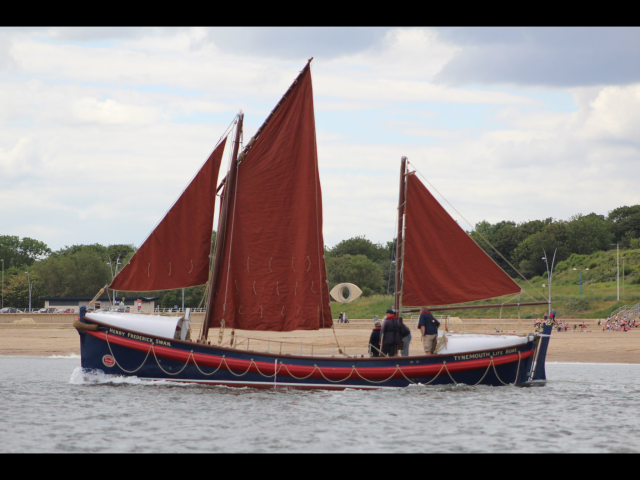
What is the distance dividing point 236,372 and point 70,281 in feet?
353

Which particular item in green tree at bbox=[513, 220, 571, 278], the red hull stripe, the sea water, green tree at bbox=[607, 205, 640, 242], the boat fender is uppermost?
green tree at bbox=[607, 205, 640, 242]

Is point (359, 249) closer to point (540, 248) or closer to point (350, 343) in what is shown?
point (540, 248)

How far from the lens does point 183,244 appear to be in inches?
1041

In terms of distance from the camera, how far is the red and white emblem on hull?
86.8 feet

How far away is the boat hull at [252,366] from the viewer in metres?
25.9

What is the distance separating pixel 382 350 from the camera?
1042 inches

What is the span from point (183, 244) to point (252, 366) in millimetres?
4710

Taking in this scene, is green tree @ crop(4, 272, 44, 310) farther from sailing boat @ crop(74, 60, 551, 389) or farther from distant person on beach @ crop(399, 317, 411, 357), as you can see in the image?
distant person on beach @ crop(399, 317, 411, 357)

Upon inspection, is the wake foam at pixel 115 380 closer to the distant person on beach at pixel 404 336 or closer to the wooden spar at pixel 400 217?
the distant person on beach at pixel 404 336

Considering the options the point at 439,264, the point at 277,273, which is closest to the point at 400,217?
the point at 439,264

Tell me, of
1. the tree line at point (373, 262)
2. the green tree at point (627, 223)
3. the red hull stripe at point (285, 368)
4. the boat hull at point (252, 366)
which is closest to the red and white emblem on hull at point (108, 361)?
the boat hull at point (252, 366)

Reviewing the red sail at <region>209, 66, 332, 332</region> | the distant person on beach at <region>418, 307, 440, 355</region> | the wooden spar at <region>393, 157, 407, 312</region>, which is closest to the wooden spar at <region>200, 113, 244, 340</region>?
the red sail at <region>209, 66, 332, 332</region>

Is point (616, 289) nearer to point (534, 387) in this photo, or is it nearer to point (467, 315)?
point (467, 315)

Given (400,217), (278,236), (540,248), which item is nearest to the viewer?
(278,236)
